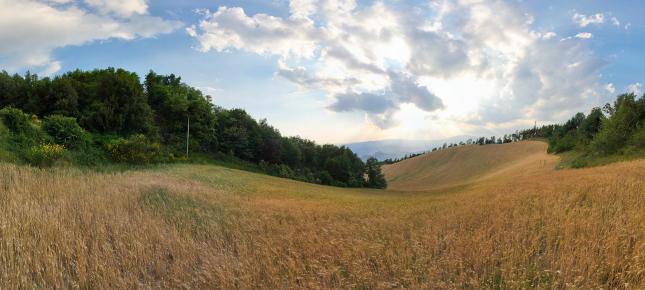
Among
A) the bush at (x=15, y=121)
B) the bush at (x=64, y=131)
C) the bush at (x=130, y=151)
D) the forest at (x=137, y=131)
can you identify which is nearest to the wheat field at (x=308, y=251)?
the forest at (x=137, y=131)

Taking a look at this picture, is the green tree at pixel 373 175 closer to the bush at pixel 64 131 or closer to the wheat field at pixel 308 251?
the bush at pixel 64 131

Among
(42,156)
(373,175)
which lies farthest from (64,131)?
(373,175)

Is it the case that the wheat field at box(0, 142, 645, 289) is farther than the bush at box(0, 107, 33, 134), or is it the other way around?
the bush at box(0, 107, 33, 134)

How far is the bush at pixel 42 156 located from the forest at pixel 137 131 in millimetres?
56

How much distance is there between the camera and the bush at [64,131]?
3014cm

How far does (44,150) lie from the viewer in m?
24.4

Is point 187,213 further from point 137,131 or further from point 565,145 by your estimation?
point 565,145

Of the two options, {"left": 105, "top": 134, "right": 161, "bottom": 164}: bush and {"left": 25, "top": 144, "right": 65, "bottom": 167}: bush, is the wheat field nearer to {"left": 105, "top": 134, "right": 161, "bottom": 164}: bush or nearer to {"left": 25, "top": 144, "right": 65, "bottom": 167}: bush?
{"left": 25, "top": 144, "right": 65, "bottom": 167}: bush

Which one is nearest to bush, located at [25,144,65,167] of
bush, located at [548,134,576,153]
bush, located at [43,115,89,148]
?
bush, located at [43,115,89,148]

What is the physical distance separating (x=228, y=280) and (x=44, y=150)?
2681 cm

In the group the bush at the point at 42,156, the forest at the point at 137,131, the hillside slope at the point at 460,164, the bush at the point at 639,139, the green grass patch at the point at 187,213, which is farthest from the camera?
the hillside slope at the point at 460,164

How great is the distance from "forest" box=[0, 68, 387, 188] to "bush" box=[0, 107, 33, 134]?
6 cm

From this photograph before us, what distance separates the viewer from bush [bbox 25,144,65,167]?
2353 cm

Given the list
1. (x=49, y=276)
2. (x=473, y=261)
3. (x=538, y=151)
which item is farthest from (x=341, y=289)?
(x=538, y=151)
